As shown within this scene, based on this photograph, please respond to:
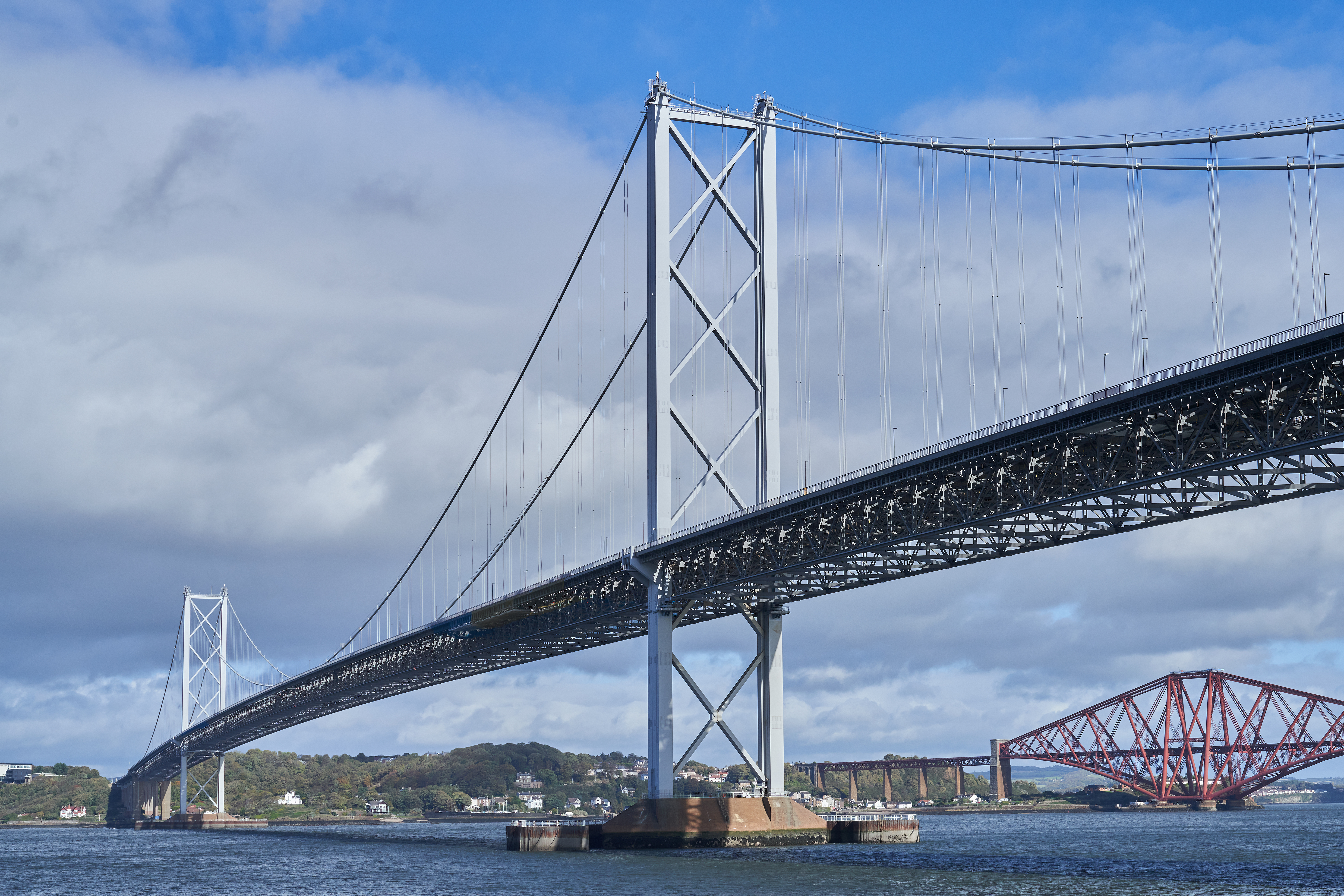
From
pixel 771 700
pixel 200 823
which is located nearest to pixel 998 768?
pixel 200 823

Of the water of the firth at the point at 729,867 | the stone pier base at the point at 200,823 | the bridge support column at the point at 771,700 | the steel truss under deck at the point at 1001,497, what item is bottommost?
the stone pier base at the point at 200,823

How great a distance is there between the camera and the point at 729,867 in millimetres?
48250

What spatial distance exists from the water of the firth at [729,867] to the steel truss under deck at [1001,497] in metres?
9.70

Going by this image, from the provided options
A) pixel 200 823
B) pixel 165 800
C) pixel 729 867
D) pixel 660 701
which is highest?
pixel 660 701

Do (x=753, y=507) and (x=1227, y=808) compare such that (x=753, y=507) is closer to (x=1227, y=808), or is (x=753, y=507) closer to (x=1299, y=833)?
(x=1299, y=833)

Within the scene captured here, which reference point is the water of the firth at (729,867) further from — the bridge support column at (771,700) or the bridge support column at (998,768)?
the bridge support column at (998,768)

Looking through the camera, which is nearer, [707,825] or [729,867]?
[729,867]

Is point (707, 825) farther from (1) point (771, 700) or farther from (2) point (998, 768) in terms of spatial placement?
(2) point (998, 768)

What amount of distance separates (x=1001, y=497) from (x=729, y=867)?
47.0 ft

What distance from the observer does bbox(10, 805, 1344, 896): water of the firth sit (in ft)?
140

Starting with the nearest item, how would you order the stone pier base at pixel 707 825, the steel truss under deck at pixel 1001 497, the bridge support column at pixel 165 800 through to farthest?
1. the steel truss under deck at pixel 1001 497
2. the stone pier base at pixel 707 825
3. the bridge support column at pixel 165 800

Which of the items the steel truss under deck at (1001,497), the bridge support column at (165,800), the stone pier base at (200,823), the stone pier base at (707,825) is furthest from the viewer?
the bridge support column at (165,800)

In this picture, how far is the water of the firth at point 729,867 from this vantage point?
42688mm

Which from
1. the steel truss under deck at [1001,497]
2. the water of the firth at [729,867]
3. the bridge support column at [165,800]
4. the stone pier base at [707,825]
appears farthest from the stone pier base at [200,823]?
the stone pier base at [707,825]
